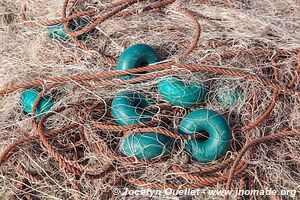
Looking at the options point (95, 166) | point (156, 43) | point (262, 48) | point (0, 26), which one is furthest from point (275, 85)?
point (0, 26)

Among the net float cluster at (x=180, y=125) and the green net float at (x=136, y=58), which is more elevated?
the green net float at (x=136, y=58)

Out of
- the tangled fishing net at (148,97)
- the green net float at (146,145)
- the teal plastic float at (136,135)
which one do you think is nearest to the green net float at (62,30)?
the tangled fishing net at (148,97)

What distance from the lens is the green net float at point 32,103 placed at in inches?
103

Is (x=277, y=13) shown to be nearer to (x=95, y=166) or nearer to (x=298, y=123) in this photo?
(x=298, y=123)

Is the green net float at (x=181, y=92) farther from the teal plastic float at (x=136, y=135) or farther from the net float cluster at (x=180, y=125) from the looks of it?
the teal plastic float at (x=136, y=135)

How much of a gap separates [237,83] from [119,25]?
1.14 meters

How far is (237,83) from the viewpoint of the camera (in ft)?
8.73

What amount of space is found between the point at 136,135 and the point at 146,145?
0.29 ft

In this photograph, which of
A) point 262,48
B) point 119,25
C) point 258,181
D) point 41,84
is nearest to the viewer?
point 258,181

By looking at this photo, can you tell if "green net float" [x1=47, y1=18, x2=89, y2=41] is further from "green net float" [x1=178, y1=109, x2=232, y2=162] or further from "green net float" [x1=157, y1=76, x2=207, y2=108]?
"green net float" [x1=178, y1=109, x2=232, y2=162]

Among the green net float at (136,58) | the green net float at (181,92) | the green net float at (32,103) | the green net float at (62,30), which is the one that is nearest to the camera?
the green net float at (181,92)

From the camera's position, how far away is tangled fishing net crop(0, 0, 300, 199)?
2.37m

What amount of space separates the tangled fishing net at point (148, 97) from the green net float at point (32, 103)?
0.05 meters

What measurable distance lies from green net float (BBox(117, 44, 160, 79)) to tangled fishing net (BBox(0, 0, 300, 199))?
9cm
